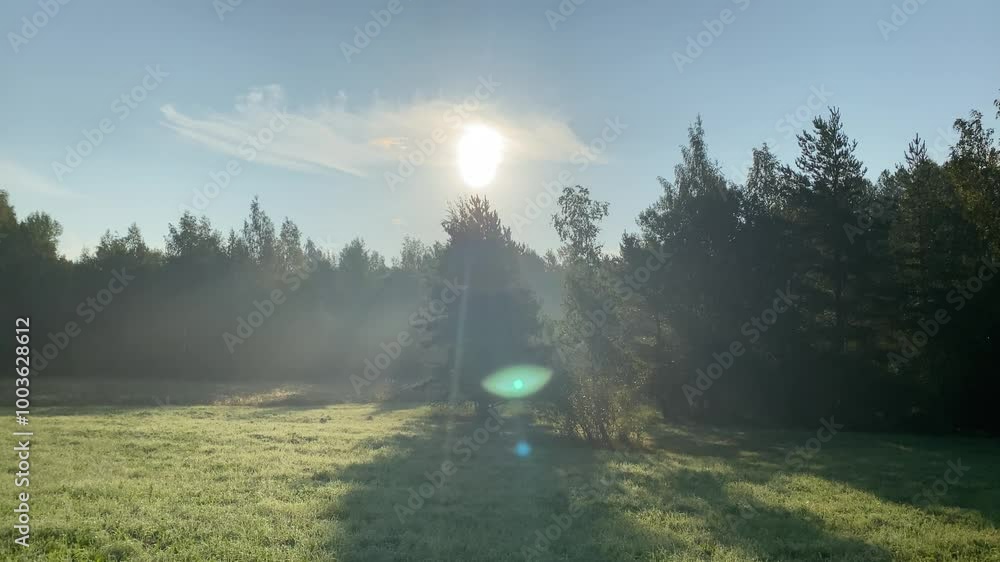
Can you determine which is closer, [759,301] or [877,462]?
[877,462]

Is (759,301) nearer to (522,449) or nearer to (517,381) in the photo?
(517,381)

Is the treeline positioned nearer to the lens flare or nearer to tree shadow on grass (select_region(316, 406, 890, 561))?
the lens flare

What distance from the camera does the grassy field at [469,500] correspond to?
938 centimetres

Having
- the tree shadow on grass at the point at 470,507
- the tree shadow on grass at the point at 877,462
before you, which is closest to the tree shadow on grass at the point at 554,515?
the tree shadow on grass at the point at 470,507

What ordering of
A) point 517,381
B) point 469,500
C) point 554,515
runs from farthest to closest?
1. point 517,381
2. point 469,500
3. point 554,515

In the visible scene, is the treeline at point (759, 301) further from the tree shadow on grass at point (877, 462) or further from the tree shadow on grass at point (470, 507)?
the tree shadow on grass at point (470, 507)

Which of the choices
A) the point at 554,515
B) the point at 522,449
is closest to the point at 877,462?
the point at 522,449

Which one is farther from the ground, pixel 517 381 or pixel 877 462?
pixel 517 381

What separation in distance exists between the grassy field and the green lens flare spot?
2680 millimetres

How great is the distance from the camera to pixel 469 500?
1277cm

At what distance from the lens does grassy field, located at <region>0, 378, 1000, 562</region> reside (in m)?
9.38

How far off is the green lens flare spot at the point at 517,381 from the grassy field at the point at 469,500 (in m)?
2.68

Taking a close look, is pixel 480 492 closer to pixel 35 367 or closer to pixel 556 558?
pixel 556 558

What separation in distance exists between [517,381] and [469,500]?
14.5 metres
